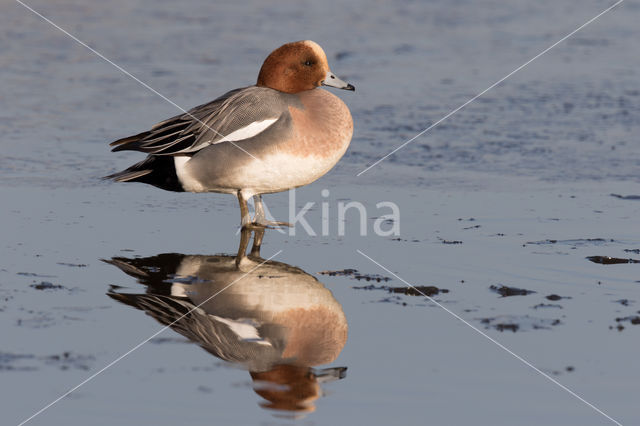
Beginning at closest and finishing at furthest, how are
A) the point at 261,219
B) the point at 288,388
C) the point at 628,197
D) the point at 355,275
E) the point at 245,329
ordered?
the point at 288,388, the point at 245,329, the point at 355,275, the point at 261,219, the point at 628,197

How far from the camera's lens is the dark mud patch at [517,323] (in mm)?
4098

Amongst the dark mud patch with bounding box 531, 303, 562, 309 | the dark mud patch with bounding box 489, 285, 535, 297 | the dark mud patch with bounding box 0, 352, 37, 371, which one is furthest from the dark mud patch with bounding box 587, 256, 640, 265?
the dark mud patch with bounding box 0, 352, 37, 371

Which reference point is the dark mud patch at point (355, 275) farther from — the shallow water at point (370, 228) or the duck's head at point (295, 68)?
the duck's head at point (295, 68)

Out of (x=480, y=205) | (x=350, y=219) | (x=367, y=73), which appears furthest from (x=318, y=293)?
(x=367, y=73)

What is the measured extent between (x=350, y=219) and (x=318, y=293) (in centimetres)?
149

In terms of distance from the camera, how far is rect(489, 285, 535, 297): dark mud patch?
457 centimetres

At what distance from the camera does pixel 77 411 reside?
3256 mm

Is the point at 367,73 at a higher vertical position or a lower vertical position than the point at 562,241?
higher

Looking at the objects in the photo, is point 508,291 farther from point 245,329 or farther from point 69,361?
point 69,361

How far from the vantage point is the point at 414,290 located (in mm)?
4625

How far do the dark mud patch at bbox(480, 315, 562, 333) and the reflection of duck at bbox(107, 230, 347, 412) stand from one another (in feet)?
2.10

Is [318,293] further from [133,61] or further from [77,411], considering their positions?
[133,61]

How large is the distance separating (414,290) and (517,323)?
2.07 feet

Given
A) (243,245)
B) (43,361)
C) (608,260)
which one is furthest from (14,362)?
(608,260)
